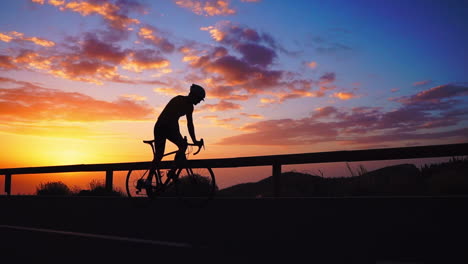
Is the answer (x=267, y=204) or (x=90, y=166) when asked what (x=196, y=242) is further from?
(x=90, y=166)

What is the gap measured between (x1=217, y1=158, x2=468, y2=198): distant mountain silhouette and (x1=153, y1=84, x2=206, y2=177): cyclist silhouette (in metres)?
2.90

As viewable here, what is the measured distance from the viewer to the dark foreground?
4.84 meters

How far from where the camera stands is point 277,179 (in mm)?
11227

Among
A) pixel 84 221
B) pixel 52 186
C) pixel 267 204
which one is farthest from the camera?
pixel 52 186

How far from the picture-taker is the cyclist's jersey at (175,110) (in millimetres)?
9414

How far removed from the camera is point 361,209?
20.1ft

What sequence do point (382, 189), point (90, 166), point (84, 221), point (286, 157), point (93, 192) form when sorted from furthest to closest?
point (93, 192) → point (90, 166) → point (382, 189) → point (286, 157) → point (84, 221)

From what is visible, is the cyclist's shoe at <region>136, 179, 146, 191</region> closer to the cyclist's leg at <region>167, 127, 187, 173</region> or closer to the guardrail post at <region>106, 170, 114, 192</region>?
the cyclist's leg at <region>167, 127, 187, 173</region>

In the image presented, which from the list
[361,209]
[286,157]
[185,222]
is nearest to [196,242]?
[185,222]

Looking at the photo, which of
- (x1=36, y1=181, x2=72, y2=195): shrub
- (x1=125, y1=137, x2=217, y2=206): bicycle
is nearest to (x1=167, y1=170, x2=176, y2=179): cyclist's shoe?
(x1=125, y1=137, x2=217, y2=206): bicycle

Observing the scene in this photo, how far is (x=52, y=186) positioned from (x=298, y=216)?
661 inches

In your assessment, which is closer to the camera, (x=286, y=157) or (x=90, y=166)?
(x=286, y=157)

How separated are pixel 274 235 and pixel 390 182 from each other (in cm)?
780

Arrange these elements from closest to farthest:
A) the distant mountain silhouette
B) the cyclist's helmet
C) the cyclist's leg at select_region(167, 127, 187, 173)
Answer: the cyclist's helmet < the cyclist's leg at select_region(167, 127, 187, 173) < the distant mountain silhouette
